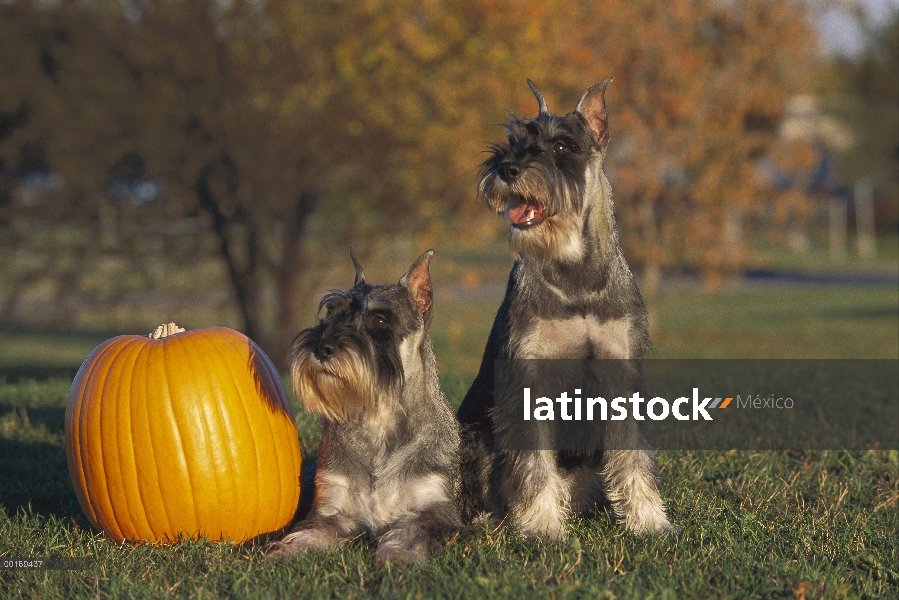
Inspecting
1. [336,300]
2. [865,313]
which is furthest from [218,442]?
[865,313]

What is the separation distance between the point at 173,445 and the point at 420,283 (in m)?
1.52

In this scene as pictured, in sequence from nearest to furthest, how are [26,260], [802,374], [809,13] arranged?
1. [802,374]
2. [26,260]
3. [809,13]

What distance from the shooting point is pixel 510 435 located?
5.11m

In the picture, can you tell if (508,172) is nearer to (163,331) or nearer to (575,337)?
(575,337)

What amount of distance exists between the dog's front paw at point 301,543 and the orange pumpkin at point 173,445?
456 mm

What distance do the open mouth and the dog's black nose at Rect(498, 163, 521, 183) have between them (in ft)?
0.60

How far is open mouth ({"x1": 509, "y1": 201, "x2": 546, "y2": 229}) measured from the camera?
5.05 meters

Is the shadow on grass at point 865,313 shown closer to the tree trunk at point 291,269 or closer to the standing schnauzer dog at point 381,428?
the tree trunk at point 291,269

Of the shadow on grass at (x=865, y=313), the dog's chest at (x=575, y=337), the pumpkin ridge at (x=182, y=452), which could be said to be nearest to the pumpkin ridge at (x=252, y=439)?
the pumpkin ridge at (x=182, y=452)

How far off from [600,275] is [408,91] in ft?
28.4

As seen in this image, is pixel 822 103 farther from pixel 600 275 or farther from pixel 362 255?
pixel 600 275

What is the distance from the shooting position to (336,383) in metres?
4.54

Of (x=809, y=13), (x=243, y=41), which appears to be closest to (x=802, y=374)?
(x=243, y=41)

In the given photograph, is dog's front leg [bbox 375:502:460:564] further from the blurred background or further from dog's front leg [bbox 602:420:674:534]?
the blurred background
